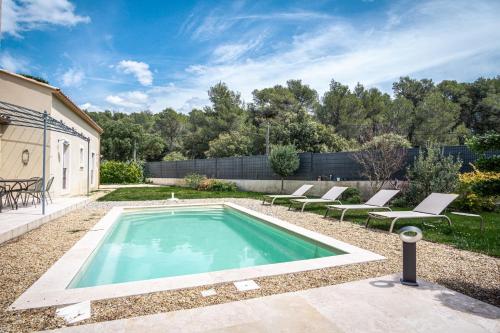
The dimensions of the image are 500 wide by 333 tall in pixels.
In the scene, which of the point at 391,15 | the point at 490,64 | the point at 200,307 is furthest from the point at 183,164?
the point at 200,307

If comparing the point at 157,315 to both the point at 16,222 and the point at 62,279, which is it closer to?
the point at 62,279

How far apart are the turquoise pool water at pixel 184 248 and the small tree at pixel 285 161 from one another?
5.21 metres

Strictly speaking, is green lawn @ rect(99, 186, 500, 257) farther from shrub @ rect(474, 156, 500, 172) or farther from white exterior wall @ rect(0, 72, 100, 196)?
white exterior wall @ rect(0, 72, 100, 196)

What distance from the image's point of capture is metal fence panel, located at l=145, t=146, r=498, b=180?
37.7 ft

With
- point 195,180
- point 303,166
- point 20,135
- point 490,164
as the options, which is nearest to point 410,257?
point 490,164

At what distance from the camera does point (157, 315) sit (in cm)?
273

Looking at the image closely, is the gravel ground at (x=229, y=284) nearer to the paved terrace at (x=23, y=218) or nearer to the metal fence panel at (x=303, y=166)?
the paved terrace at (x=23, y=218)

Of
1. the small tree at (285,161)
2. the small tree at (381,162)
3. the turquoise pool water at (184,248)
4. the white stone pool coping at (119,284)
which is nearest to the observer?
the white stone pool coping at (119,284)

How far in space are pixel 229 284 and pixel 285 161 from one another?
1128 centimetres

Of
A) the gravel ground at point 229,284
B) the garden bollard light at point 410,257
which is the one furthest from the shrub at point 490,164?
the gravel ground at point 229,284

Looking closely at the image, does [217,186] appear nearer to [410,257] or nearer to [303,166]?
[303,166]

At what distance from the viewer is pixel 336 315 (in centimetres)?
270

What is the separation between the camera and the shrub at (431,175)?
9.80 m

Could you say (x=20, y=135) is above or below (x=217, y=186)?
above
